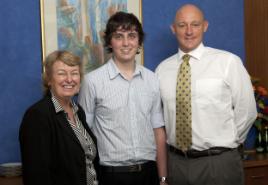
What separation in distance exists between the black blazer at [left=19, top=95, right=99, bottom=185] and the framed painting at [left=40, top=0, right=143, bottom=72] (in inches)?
33.7

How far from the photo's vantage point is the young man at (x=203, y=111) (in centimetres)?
251

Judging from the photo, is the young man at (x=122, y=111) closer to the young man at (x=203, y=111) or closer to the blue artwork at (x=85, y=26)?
the young man at (x=203, y=111)

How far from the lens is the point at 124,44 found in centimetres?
242

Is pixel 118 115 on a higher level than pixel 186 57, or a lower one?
lower

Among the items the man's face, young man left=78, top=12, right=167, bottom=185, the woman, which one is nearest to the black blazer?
the woman

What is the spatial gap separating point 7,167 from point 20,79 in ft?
1.99

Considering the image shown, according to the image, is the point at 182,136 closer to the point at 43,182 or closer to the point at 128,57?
the point at 128,57

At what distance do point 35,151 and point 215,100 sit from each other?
45.4 inches

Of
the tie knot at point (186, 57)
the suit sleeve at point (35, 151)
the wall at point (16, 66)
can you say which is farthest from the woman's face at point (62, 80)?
the tie knot at point (186, 57)

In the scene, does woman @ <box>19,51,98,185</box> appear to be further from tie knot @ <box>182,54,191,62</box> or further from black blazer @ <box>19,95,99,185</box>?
tie knot @ <box>182,54,191,62</box>

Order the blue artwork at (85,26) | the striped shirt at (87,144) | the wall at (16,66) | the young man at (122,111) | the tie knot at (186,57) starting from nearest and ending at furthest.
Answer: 1. the striped shirt at (87,144)
2. the young man at (122,111)
3. the tie knot at (186,57)
4. the wall at (16,66)
5. the blue artwork at (85,26)

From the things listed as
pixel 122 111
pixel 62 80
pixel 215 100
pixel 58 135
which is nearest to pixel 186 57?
pixel 215 100

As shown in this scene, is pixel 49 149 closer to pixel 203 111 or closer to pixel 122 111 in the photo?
pixel 122 111

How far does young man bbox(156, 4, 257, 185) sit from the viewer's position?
2.51m
